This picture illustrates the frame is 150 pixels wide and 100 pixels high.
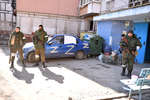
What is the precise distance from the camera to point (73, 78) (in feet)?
19.6

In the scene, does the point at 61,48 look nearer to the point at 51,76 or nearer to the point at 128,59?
the point at 51,76

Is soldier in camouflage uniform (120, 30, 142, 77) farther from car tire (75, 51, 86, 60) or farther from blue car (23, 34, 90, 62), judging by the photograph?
car tire (75, 51, 86, 60)

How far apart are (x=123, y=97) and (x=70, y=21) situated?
48.8 feet

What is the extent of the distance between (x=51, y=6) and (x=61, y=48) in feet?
32.8

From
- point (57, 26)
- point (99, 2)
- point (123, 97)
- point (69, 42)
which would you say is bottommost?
point (123, 97)

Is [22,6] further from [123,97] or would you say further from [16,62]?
[123,97]

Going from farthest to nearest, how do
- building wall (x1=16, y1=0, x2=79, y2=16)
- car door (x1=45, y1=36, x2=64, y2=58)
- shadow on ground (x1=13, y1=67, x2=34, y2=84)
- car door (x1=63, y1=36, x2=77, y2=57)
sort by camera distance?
building wall (x1=16, y1=0, x2=79, y2=16)
car door (x1=63, y1=36, x2=77, y2=57)
car door (x1=45, y1=36, x2=64, y2=58)
shadow on ground (x1=13, y1=67, x2=34, y2=84)


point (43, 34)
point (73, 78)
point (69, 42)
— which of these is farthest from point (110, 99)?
point (69, 42)

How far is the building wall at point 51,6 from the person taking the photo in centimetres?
1645

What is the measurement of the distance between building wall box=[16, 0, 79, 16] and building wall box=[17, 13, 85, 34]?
519 millimetres

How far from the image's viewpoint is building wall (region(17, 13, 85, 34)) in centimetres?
1669

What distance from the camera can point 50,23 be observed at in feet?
58.0

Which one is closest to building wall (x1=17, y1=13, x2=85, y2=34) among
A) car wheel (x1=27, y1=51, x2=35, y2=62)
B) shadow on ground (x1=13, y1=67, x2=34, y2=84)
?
car wheel (x1=27, y1=51, x2=35, y2=62)

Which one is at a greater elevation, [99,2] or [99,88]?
[99,2]
